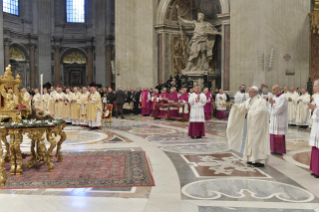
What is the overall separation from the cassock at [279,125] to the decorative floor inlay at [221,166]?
108 centimetres

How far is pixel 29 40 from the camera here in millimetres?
26203

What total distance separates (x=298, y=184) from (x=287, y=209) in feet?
4.07

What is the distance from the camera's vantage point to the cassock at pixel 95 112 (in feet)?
40.1

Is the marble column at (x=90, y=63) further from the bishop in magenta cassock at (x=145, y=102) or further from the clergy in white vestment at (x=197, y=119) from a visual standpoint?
the clergy in white vestment at (x=197, y=119)

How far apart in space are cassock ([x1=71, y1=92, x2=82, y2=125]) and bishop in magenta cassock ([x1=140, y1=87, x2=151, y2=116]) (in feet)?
15.7

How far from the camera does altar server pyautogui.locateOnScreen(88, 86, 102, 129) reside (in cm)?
1224

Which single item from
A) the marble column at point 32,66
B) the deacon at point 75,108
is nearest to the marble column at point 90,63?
the marble column at point 32,66

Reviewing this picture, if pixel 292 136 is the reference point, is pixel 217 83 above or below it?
above

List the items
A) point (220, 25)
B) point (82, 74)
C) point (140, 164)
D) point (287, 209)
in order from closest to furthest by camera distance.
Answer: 1. point (287, 209)
2. point (140, 164)
3. point (220, 25)
4. point (82, 74)

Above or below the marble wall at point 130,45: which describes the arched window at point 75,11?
above

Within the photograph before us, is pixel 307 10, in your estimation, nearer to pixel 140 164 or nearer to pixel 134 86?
pixel 134 86

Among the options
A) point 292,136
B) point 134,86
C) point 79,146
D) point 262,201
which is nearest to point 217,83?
point 134,86

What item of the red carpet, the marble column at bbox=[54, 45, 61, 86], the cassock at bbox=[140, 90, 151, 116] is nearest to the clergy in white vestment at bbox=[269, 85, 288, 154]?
the red carpet

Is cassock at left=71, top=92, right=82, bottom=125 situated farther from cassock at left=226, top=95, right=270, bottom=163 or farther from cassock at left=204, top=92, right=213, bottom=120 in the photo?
cassock at left=226, top=95, right=270, bottom=163
